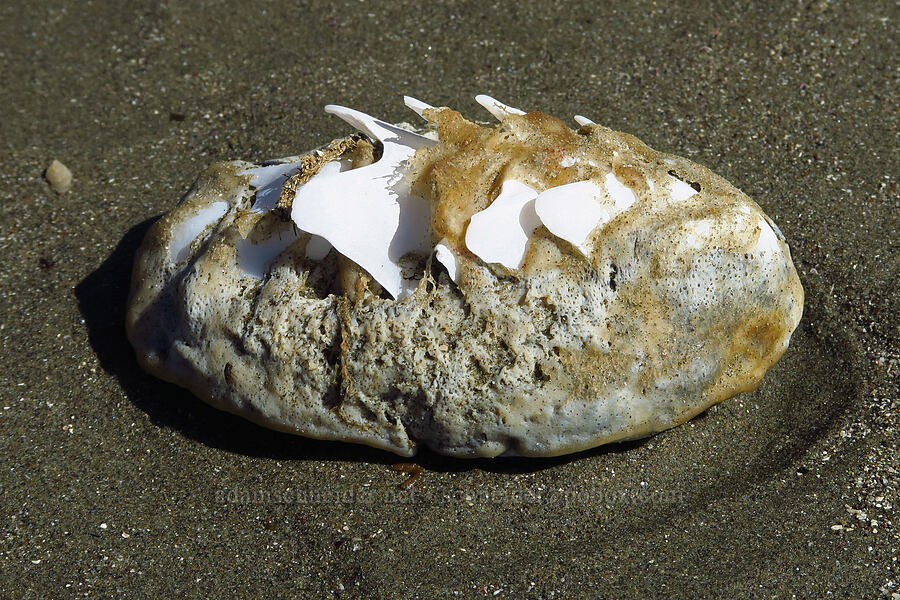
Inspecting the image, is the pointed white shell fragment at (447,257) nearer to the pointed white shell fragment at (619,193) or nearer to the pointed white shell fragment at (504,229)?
the pointed white shell fragment at (504,229)

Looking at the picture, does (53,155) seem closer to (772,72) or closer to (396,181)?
(396,181)

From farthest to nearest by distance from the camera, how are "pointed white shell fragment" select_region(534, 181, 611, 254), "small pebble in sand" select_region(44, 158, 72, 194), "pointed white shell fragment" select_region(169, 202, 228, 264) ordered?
"small pebble in sand" select_region(44, 158, 72, 194), "pointed white shell fragment" select_region(169, 202, 228, 264), "pointed white shell fragment" select_region(534, 181, 611, 254)

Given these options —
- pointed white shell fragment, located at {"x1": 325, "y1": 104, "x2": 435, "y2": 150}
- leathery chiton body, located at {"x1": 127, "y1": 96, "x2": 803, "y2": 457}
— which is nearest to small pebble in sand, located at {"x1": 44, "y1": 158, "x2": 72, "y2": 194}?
leathery chiton body, located at {"x1": 127, "y1": 96, "x2": 803, "y2": 457}

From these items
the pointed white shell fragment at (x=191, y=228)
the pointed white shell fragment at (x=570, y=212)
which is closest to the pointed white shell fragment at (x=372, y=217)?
the pointed white shell fragment at (x=570, y=212)

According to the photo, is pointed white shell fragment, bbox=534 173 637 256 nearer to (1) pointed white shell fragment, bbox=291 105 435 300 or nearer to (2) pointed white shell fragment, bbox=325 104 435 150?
(1) pointed white shell fragment, bbox=291 105 435 300

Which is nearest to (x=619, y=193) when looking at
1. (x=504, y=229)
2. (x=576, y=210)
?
(x=576, y=210)

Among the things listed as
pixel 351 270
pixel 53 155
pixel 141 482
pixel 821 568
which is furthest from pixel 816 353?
pixel 53 155
